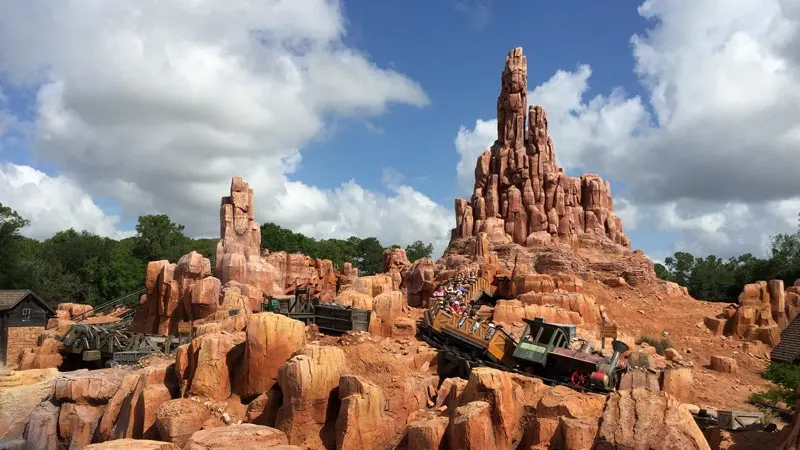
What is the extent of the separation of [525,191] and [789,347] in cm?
3613

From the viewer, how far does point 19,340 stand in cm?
2744

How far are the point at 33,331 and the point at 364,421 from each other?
72.6 ft

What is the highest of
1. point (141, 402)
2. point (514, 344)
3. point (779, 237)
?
point (779, 237)

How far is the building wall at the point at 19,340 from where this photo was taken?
2701 cm

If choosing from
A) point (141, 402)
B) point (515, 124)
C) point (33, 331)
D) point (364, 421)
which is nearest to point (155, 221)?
point (33, 331)

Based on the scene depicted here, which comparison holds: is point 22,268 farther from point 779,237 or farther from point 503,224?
point 779,237

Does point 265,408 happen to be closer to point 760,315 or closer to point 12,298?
point 12,298

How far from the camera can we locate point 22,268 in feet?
134

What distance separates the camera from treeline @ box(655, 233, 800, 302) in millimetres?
54250

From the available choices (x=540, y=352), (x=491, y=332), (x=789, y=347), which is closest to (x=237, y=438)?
(x=540, y=352)

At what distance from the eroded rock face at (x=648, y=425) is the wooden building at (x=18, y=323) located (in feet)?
89.7

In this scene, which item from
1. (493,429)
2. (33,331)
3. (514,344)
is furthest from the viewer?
(33,331)

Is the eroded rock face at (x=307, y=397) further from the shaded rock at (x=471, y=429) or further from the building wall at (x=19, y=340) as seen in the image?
the building wall at (x=19, y=340)

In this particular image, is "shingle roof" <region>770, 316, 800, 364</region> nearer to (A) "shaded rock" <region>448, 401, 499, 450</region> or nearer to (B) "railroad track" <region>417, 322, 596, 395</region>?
(B) "railroad track" <region>417, 322, 596, 395</region>
